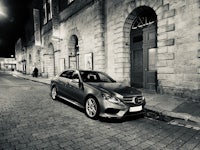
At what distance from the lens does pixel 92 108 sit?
4.49 metres

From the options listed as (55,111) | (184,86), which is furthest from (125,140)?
(184,86)

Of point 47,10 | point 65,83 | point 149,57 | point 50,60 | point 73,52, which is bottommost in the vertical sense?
point 65,83

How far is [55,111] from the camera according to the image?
509 centimetres

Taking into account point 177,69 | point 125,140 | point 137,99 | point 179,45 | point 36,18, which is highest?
point 36,18

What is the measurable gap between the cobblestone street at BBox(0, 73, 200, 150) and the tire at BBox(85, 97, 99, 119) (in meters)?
0.15

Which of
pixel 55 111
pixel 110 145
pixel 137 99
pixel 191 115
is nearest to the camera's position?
pixel 110 145

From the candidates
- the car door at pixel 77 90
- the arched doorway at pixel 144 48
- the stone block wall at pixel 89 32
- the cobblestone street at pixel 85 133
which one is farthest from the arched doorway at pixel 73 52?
the cobblestone street at pixel 85 133

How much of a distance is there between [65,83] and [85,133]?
2.85 metres

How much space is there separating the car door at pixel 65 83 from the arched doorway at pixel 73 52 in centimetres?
783

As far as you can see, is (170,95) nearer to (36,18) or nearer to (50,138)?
(50,138)

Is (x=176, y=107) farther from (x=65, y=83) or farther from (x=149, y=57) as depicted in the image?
(x=65, y=83)

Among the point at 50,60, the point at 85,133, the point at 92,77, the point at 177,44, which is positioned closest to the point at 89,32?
the point at 177,44

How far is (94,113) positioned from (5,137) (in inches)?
85.9

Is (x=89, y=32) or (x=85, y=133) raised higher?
(x=89, y=32)
